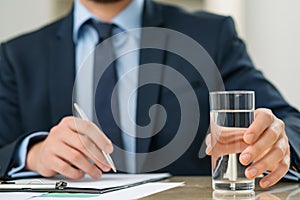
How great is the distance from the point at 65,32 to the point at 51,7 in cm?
71

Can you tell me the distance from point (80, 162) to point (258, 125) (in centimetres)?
32

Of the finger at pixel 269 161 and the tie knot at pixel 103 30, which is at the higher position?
the tie knot at pixel 103 30

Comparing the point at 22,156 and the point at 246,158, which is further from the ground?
the point at 246,158

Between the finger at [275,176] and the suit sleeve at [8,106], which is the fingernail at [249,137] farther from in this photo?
the suit sleeve at [8,106]

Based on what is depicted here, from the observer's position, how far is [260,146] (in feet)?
2.56

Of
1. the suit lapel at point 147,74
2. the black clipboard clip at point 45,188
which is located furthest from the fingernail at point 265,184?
the suit lapel at point 147,74

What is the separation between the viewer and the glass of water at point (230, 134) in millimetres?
734

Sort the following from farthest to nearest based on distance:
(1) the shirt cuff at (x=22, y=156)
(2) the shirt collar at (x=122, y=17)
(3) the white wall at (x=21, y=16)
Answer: (3) the white wall at (x=21, y=16) → (2) the shirt collar at (x=122, y=17) → (1) the shirt cuff at (x=22, y=156)

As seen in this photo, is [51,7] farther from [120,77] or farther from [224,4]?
[120,77]

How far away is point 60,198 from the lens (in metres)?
0.73

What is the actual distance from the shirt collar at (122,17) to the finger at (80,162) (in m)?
0.47

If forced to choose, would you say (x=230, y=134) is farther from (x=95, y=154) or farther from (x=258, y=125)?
(x=95, y=154)

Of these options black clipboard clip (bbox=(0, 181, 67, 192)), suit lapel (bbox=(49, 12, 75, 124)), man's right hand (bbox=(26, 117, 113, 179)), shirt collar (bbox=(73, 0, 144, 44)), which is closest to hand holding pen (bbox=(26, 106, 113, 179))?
man's right hand (bbox=(26, 117, 113, 179))

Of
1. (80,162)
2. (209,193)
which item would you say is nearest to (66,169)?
(80,162)
